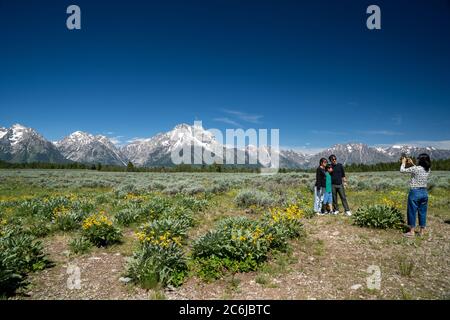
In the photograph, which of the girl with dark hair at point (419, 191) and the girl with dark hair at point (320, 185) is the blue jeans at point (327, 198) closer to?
the girl with dark hair at point (320, 185)

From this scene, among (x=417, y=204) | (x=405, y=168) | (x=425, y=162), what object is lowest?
(x=417, y=204)

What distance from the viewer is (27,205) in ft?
45.9

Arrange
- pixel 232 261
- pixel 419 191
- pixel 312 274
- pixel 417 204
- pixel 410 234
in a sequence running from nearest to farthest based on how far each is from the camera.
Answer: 1. pixel 312 274
2. pixel 232 261
3. pixel 419 191
4. pixel 417 204
5. pixel 410 234

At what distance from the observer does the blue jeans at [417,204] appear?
896 centimetres

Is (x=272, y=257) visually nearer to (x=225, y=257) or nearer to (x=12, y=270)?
(x=225, y=257)

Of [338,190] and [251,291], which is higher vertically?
[338,190]

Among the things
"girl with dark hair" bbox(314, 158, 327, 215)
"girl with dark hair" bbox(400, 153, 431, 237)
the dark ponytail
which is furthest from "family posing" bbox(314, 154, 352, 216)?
the dark ponytail

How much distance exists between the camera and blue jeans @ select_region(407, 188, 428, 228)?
29.4 ft

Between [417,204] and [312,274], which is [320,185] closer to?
[417,204]

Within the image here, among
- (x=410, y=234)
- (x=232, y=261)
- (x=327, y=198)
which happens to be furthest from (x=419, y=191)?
(x=232, y=261)

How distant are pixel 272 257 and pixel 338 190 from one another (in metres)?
6.69

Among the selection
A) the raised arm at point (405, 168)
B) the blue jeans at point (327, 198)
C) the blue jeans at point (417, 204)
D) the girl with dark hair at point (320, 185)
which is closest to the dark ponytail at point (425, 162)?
the raised arm at point (405, 168)

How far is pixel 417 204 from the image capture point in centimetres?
909

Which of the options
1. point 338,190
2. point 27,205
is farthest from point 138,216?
point 338,190
